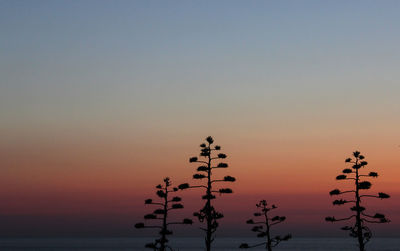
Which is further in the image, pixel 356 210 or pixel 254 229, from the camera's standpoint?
pixel 254 229

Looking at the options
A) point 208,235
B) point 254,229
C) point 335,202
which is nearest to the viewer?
point 208,235

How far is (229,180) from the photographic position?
44.0 metres

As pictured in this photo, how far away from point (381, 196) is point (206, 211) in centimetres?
1252

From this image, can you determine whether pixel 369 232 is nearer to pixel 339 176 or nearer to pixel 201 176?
pixel 339 176

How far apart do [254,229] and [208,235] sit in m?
16.3

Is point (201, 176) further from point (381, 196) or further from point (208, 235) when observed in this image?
point (381, 196)

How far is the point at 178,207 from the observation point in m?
44.1

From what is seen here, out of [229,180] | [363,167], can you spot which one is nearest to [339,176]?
[363,167]

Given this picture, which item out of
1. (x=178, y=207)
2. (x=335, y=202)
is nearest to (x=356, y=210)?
(x=335, y=202)

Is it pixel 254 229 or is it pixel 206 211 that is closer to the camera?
pixel 206 211

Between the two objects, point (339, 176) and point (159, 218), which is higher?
point (339, 176)

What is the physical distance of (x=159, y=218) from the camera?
4447cm

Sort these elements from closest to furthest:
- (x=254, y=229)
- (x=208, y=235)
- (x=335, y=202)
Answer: (x=208, y=235) < (x=335, y=202) < (x=254, y=229)

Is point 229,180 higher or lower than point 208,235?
higher
